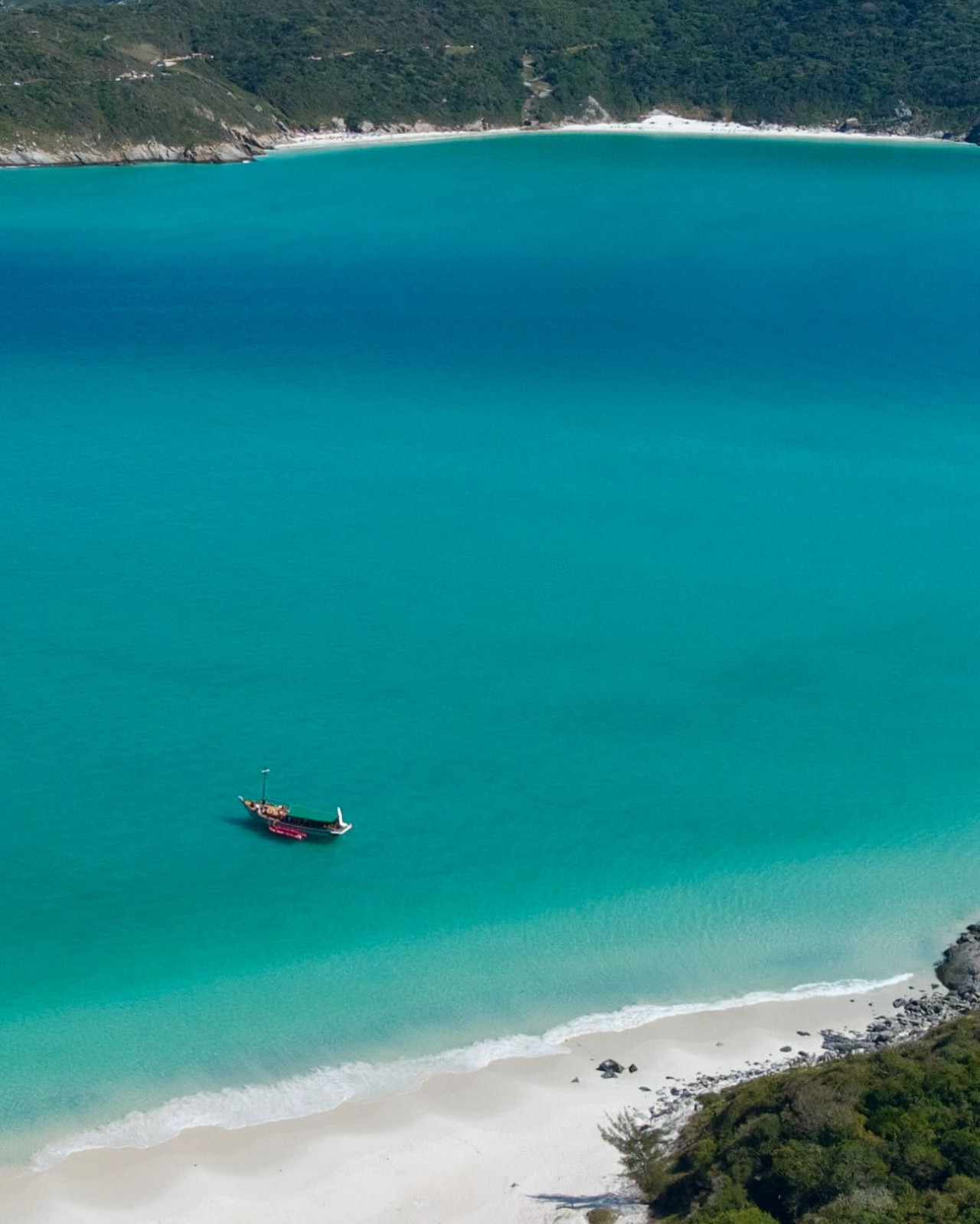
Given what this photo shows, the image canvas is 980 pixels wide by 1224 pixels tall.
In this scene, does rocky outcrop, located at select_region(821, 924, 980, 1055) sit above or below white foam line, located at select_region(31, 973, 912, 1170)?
below

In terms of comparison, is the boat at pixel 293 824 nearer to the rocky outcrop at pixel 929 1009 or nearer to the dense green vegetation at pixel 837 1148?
the dense green vegetation at pixel 837 1148

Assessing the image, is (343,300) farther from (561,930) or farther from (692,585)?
(561,930)

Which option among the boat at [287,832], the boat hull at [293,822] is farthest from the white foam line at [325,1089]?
the boat at [287,832]

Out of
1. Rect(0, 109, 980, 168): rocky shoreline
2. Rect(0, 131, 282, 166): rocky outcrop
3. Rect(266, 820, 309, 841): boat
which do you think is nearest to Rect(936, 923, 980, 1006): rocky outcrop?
Rect(266, 820, 309, 841): boat

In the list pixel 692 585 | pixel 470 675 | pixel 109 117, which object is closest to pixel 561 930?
pixel 470 675

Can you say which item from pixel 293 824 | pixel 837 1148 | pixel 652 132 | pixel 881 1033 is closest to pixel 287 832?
pixel 293 824

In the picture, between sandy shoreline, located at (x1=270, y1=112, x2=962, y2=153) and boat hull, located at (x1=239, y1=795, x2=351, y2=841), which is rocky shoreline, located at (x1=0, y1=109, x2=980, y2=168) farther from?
boat hull, located at (x1=239, y1=795, x2=351, y2=841)
